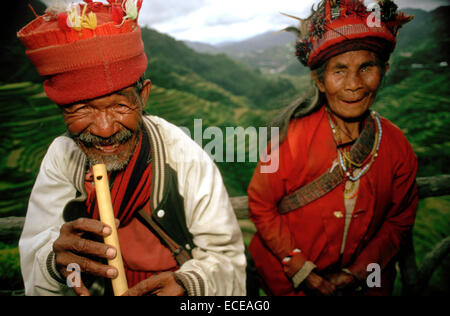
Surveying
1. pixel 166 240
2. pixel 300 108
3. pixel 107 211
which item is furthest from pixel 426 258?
pixel 107 211

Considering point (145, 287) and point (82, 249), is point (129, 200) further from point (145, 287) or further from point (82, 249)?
point (145, 287)

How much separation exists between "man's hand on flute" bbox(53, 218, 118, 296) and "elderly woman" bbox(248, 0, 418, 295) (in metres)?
0.99

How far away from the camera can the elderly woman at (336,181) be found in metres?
1.50

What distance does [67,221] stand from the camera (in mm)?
1447

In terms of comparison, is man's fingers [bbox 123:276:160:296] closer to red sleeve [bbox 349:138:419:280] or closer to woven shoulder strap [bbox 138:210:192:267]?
woven shoulder strap [bbox 138:210:192:267]

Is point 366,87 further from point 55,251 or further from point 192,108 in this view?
point 55,251

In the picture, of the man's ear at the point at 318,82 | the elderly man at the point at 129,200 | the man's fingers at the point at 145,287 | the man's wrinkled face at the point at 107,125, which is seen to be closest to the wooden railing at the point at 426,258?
the man's ear at the point at 318,82

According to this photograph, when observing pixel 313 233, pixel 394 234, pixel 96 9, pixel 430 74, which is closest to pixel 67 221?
pixel 96 9

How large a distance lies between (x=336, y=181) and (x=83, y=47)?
1594mm

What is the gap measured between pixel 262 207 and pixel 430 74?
96.5 inches

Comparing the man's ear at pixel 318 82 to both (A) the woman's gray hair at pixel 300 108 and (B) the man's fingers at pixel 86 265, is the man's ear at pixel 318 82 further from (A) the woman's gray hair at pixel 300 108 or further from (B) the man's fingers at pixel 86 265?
(B) the man's fingers at pixel 86 265

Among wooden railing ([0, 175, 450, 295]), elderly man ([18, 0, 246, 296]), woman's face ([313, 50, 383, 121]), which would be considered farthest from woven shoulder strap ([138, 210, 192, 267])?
wooden railing ([0, 175, 450, 295])

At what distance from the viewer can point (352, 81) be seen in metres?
1.47

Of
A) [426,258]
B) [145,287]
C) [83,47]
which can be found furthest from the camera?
[426,258]
